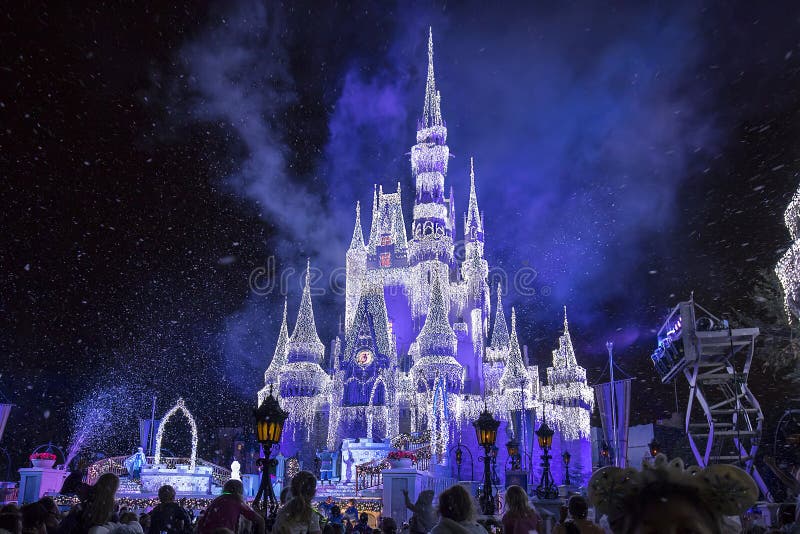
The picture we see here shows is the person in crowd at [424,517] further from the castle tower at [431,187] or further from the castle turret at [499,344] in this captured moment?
the castle tower at [431,187]

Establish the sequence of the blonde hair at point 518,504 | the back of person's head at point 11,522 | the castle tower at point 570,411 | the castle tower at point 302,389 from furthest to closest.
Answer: the castle tower at point 570,411, the castle tower at point 302,389, the blonde hair at point 518,504, the back of person's head at point 11,522

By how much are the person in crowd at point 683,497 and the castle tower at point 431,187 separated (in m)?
49.8

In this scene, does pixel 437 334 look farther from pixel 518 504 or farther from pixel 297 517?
pixel 297 517

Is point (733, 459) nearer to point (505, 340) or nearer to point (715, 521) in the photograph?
point (715, 521)

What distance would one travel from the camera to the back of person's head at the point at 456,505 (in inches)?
166

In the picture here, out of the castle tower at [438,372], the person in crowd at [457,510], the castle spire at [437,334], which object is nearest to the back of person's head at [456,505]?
the person in crowd at [457,510]

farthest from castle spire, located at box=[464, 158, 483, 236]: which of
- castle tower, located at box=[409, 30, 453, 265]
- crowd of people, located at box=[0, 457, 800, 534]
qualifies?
crowd of people, located at box=[0, 457, 800, 534]

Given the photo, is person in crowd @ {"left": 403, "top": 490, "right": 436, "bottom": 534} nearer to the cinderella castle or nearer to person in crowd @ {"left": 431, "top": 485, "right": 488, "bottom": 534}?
person in crowd @ {"left": 431, "top": 485, "right": 488, "bottom": 534}

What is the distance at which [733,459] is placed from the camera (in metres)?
21.4

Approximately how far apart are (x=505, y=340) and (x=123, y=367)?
29.3 meters

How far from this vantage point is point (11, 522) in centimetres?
464

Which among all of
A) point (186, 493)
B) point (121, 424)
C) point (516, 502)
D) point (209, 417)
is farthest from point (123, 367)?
point (516, 502)

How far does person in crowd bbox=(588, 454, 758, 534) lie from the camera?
221cm

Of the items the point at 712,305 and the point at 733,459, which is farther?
the point at 712,305
